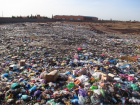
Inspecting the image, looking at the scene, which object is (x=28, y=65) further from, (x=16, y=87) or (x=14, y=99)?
(x=14, y=99)

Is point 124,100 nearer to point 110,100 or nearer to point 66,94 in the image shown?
point 110,100

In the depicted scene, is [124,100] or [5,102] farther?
[124,100]

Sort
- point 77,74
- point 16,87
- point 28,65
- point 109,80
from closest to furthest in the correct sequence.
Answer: point 16,87 → point 109,80 → point 77,74 → point 28,65

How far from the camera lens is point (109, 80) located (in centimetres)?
268

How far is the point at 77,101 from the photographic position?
6.64 ft

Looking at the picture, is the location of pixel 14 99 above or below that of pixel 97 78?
below

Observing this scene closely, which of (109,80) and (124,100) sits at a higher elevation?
(109,80)

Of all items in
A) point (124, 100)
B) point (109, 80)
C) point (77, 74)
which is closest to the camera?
point (124, 100)

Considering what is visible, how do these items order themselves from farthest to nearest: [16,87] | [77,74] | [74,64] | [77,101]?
[74,64] < [77,74] < [16,87] < [77,101]

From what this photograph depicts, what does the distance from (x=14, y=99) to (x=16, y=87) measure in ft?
1.18

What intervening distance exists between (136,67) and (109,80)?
214 cm

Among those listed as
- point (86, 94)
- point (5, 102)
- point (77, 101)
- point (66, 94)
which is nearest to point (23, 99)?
point (5, 102)

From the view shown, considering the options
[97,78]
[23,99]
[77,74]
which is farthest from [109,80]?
[23,99]

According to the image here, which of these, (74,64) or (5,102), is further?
(74,64)
